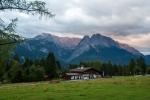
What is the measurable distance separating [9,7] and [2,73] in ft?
274

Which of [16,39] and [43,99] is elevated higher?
[16,39]

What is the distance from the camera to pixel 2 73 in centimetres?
10062

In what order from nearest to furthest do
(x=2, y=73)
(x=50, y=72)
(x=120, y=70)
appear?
(x=2, y=73), (x=50, y=72), (x=120, y=70)

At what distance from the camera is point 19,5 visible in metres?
19.5

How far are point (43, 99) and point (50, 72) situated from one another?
102017mm

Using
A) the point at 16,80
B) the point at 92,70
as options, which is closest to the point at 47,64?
the point at 16,80

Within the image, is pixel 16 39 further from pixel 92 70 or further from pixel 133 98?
pixel 92 70

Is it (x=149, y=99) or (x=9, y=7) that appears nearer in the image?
(x=9, y=7)

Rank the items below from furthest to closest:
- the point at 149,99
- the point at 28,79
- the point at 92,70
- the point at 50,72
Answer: the point at 92,70 → the point at 50,72 → the point at 28,79 → the point at 149,99

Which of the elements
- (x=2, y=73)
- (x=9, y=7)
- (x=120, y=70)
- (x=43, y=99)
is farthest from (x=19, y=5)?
(x=120, y=70)

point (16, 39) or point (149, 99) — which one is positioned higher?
point (16, 39)

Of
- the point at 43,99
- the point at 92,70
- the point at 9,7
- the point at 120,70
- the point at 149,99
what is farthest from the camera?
the point at 120,70

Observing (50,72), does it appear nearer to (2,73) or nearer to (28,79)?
(28,79)

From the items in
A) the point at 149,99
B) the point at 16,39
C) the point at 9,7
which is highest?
the point at 9,7
